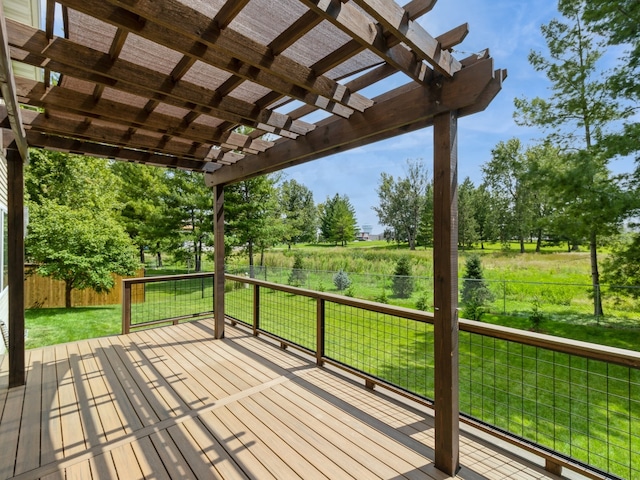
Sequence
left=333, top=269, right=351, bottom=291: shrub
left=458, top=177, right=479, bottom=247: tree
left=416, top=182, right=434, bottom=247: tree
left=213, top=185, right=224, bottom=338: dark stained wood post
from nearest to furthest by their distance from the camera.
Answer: left=213, top=185, right=224, bottom=338: dark stained wood post, left=333, top=269, right=351, bottom=291: shrub, left=458, top=177, right=479, bottom=247: tree, left=416, top=182, right=434, bottom=247: tree

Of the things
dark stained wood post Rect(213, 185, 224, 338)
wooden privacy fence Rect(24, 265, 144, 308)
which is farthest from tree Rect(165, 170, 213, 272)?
dark stained wood post Rect(213, 185, 224, 338)

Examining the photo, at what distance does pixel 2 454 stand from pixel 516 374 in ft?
18.5

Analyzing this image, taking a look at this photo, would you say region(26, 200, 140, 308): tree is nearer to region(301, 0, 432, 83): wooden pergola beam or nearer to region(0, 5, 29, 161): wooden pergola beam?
region(0, 5, 29, 161): wooden pergola beam

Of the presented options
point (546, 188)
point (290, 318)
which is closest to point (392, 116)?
point (290, 318)

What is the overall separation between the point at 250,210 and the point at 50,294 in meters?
6.53

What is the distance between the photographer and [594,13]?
18.7ft

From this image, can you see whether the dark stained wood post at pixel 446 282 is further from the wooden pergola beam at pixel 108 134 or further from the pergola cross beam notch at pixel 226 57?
the wooden pergola beam at pixel 108 134

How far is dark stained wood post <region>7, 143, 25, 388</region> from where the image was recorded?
2.87 metres

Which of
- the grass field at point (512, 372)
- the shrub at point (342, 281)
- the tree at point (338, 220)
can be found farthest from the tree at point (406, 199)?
the grass field at point (512, 372)

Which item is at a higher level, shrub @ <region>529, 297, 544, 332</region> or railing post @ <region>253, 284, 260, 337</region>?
railing post @ <region>253, 284, 260, 337</region>

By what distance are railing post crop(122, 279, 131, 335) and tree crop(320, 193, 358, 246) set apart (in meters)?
26.8

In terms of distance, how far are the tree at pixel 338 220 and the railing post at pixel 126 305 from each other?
87.8 feet

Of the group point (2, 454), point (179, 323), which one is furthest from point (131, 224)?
point (2, 454)

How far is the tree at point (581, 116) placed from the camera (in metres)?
5.93
